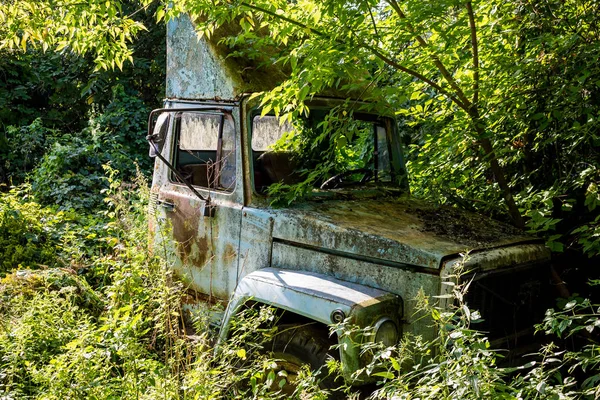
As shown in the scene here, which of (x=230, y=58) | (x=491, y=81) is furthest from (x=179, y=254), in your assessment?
(x=491, y=81)

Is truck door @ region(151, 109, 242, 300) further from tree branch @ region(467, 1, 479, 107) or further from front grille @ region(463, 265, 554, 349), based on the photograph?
tree branch @ region(467, 1, 479, 107)

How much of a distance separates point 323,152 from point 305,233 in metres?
0.70

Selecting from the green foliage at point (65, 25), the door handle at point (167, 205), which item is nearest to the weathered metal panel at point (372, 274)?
the door handle at point (167, 205)

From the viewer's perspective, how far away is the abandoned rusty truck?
3.30m

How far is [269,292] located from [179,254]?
1.20m

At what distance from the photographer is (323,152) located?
418 centimetres

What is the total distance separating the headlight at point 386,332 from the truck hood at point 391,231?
35 cm

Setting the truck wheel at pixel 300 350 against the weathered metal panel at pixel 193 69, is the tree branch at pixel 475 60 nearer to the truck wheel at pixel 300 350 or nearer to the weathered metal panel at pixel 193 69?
the weathered metal panel at pixel 193 69

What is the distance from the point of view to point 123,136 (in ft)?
33.5

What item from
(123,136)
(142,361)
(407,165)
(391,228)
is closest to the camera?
(142,361)

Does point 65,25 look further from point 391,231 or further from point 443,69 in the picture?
point 391,231

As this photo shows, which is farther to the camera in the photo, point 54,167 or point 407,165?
point 54,167

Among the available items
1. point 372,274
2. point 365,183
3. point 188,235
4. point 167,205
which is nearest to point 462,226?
point 372,274

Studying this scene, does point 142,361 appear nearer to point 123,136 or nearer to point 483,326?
point 483,326
